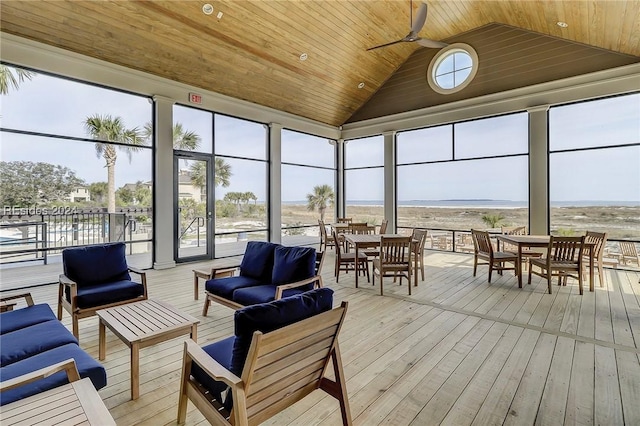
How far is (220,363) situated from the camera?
1725 millimetres

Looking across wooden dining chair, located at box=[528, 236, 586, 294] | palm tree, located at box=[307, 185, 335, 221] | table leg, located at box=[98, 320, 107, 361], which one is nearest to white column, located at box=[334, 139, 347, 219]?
palm tree, located at box=[307, 185, 335, 221]

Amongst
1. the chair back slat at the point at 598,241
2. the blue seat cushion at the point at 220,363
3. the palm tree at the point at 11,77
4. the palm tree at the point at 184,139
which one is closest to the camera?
the blue seat cushion at the point at 220,363

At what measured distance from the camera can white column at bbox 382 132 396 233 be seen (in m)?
8.80

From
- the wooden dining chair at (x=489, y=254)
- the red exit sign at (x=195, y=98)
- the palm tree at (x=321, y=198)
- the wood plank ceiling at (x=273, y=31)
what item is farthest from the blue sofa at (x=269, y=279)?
the palm tree at (x=321, y=198)

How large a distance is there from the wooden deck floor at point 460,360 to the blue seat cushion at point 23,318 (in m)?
0.59

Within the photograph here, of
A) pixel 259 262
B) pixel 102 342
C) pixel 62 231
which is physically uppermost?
pixel 62 231

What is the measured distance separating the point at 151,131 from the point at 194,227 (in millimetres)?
2135

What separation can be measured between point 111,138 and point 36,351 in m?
4.84

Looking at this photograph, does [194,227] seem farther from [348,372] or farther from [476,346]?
[476,346]

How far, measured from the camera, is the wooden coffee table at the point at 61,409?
47.3 inches

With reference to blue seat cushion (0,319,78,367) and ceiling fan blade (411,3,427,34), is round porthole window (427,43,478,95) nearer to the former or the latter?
ceiling fan blade (411,3,427,34)

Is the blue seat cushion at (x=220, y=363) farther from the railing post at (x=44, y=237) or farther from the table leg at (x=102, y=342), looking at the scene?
the railing post at (x=44, y=237)

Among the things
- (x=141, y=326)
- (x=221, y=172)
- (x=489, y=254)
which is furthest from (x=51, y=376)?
(x=221, y=172)

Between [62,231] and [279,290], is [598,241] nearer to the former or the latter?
[279,290]
